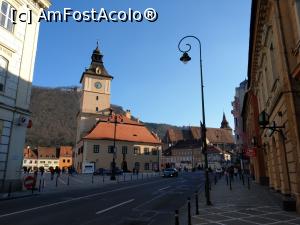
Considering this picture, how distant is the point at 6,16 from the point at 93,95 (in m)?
53.5

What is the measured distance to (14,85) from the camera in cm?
2061

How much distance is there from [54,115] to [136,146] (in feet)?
341

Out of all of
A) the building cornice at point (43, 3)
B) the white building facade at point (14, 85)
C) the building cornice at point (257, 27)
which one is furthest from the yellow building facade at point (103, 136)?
the building cornice at point (257, 27)

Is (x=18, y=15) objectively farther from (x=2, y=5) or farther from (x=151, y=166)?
(x=151, y=166)

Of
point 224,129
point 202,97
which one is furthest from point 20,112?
point 224,129

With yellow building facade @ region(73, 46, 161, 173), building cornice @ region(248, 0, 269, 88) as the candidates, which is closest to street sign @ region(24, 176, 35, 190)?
building cornice @ region(248, 0, 269, 88)

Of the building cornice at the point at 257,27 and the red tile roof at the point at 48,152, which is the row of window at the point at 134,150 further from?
the red tile roof at the point at 48,152

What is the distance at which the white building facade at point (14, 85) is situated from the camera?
63.6 ft

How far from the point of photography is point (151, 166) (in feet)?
230

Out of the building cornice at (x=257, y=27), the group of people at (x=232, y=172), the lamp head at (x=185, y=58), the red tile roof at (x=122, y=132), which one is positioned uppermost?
the red tile roof at (x=122, y=132)

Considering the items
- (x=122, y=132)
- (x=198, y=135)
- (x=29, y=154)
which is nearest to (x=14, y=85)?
(x=122, y=132)

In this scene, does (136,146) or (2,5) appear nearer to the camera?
(2,5)

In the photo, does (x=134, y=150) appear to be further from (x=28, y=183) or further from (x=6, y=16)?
(x=6, y=16)

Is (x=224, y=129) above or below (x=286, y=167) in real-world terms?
above
